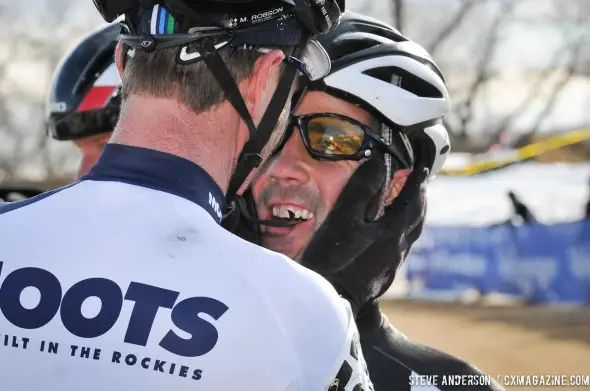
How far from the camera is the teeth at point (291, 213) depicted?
3.71m

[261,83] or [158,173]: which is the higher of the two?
[261,83]

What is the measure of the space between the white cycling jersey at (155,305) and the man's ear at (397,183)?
6.53ft

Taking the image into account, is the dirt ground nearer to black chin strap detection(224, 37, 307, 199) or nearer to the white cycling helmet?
the white cycling helmet

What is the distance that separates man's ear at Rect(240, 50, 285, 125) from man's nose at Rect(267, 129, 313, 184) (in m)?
1.56

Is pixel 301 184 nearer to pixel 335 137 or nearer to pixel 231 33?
pixel 335 137

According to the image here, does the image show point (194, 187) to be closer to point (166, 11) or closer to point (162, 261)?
point (162, 261)

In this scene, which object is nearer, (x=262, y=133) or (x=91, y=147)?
(x=262, y=133)

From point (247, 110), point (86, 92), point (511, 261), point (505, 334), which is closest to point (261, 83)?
point (247, 110)

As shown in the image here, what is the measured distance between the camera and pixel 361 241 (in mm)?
3654

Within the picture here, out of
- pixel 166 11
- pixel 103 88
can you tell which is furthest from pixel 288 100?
pixel 103 88

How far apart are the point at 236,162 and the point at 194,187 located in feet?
0.67

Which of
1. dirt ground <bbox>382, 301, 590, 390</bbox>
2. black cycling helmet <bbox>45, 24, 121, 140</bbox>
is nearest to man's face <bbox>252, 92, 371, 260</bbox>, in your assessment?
black cycling helmet <bbox>45, 24, 121, 140</bbox>

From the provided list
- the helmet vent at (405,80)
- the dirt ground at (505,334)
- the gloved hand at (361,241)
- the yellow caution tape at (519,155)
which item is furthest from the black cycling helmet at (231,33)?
the yellow caution tape at (519,155)

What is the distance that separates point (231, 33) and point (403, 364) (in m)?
2.02
